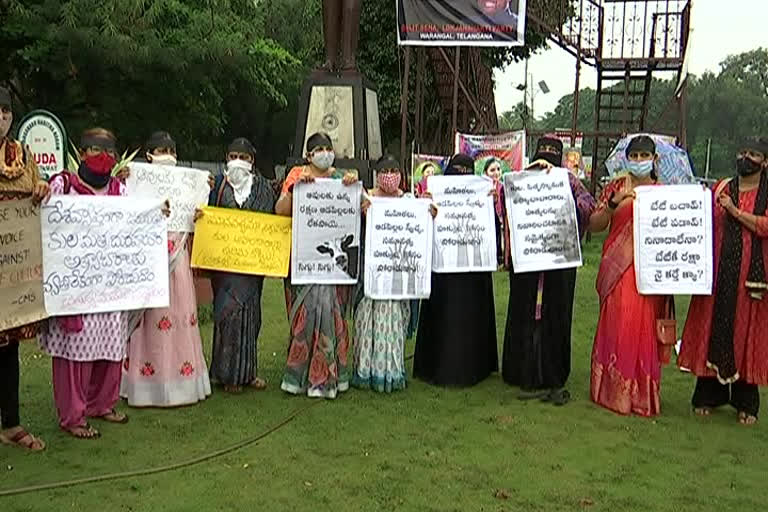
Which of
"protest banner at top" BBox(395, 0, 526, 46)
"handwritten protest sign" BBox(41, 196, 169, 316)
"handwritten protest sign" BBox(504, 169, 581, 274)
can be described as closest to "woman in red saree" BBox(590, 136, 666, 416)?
"handwritten protest sign" BBox(504, 169, 581, 274)

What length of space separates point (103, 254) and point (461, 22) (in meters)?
10.7

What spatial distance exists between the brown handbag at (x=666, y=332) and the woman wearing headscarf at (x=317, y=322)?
217 centimetres

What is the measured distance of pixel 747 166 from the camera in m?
5.06

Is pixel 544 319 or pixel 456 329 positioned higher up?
pixel 544 319

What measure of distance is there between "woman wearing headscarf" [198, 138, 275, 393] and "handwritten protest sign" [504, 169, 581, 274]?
1.82 meters

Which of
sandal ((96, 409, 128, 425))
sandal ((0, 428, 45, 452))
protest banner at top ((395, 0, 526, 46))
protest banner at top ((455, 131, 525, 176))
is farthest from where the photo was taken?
protest banner at top ((455, 131, 525, 176))

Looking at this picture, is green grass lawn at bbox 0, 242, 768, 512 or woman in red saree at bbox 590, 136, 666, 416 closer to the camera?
green grass lawn at bbox 0, 242, 768, 512

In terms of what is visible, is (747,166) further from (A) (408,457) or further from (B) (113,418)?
(B) (113,418)

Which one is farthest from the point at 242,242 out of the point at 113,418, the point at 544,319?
the point at 544,319

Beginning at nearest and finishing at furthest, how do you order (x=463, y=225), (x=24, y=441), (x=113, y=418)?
(x=24, y=441)
(x=113, y=418)
(x=463, y=225)

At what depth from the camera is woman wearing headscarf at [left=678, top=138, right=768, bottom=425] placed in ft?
16.6

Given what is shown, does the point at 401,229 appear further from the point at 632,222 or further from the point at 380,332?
the point at 632,222

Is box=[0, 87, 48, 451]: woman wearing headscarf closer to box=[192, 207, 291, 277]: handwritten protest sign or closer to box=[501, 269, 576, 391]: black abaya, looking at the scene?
box=[192, 207, 291, 277]: handwritten protest sign

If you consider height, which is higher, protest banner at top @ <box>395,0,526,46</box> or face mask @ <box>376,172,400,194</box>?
protest banner at top @ <box>395,0,526,46</box>
